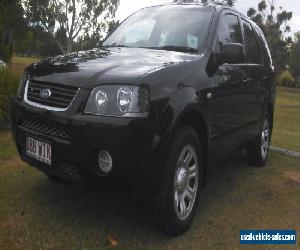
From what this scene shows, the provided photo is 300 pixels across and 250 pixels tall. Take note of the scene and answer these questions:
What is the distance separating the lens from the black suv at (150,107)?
3.06 m

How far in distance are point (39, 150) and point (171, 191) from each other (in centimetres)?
110

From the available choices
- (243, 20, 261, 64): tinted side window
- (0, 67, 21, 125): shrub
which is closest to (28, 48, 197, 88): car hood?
(243, 20, 261, 64): tinted side window

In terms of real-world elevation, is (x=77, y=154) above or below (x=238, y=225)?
above

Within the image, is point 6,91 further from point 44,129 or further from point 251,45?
point 44,129

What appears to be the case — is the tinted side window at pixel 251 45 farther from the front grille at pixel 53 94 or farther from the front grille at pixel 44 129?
the front grille at pixel 44 129

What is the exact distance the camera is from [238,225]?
3.95m

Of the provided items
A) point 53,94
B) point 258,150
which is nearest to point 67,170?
point 53,94

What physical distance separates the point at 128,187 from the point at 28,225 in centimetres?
102

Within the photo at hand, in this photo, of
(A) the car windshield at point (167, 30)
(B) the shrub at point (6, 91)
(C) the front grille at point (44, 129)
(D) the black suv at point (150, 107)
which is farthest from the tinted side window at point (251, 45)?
(B) the shrub at point (6, 91)

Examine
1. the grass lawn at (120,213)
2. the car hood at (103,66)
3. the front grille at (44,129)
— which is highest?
the car hood at (103,66)

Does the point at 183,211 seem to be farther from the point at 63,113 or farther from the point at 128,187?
the point at 63,113

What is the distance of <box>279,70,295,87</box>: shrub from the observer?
52319 mm

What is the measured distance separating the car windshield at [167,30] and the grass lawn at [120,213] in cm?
157

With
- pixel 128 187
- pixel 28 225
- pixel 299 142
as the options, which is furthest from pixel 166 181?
pixel 299 142
